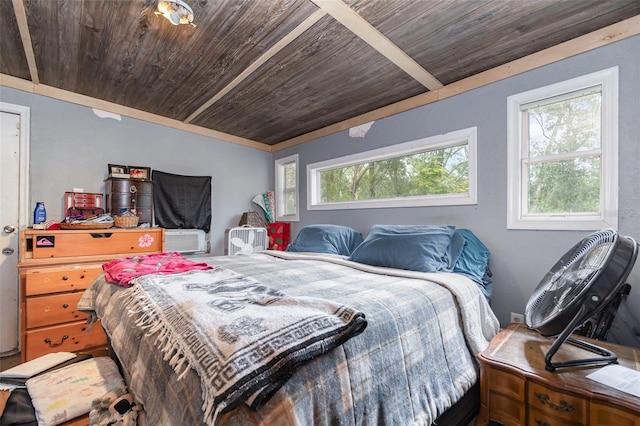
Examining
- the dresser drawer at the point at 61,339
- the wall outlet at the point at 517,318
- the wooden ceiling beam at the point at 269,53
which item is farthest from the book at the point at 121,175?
the wall outlet at the point at 517,318

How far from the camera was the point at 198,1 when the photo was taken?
60.5 inches

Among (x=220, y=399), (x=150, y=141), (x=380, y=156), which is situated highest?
(x=150, y=141)

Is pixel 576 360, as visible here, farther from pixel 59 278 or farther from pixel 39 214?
pixel 39 214

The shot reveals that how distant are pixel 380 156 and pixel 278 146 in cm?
179

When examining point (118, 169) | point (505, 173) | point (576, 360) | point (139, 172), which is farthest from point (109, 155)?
point (576, 360)

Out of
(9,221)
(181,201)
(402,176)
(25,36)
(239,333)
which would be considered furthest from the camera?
(181,201)

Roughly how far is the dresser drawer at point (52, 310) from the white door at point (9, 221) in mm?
656

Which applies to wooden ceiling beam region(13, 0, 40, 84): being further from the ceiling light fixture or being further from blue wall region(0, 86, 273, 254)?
the ceiling light fixture

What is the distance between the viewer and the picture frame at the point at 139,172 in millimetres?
2989

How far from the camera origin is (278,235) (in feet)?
12.9

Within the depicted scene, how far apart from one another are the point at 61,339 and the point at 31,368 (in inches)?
45.7

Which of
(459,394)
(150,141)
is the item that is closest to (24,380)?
(459,394)

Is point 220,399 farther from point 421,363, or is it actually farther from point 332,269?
point 332,269

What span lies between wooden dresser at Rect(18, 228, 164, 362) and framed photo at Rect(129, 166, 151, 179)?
0.73 meters
